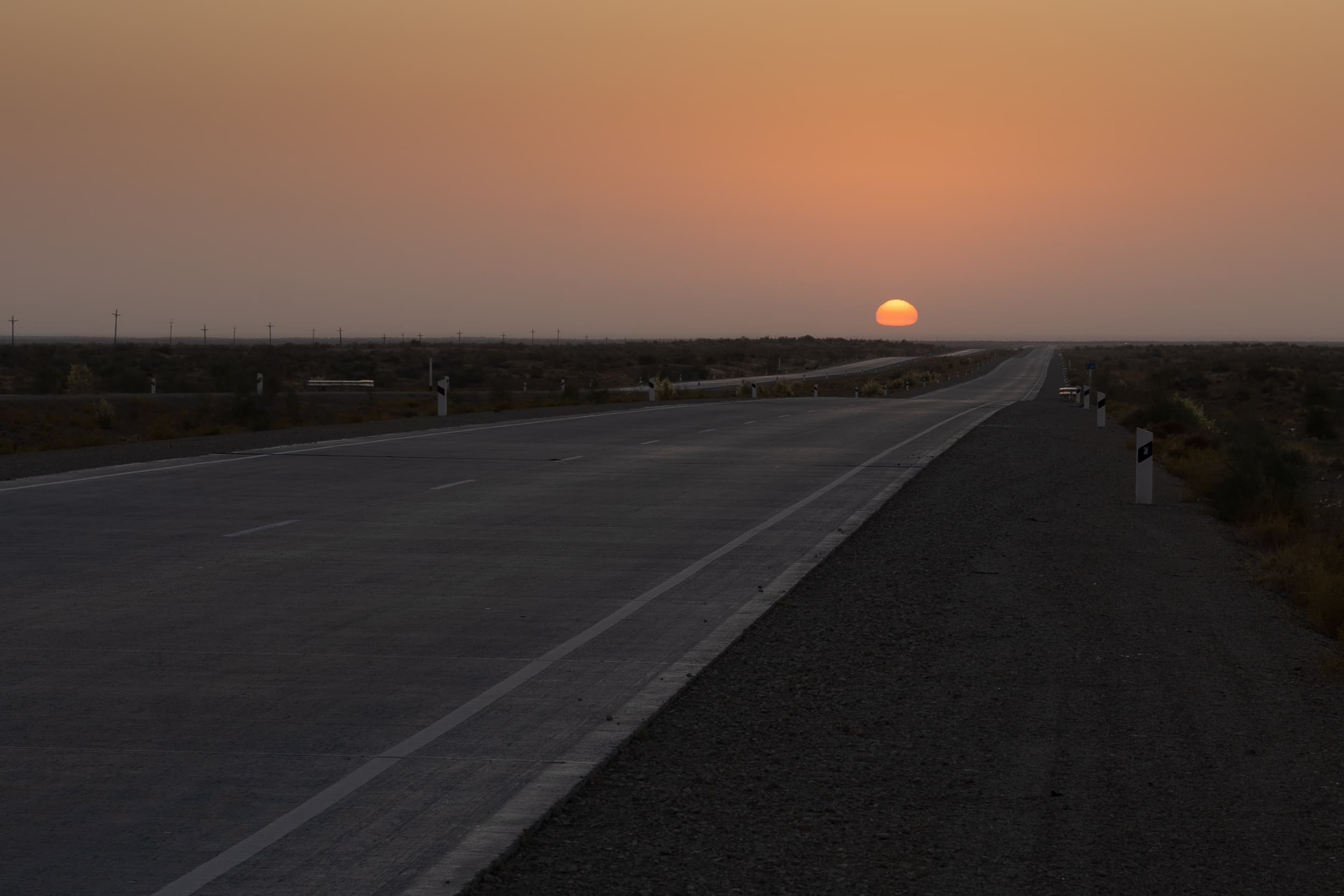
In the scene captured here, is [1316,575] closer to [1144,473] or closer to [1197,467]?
[1144,473]

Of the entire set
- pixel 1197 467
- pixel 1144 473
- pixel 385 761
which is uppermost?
pixel 1144 473

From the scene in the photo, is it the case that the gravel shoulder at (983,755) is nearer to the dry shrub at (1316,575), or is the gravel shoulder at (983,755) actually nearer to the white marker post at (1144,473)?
the dry shrub at (1316,575)

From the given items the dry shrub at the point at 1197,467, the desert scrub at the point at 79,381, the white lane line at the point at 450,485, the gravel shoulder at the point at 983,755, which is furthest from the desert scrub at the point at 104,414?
the gravel shoulder at the point at 983,755

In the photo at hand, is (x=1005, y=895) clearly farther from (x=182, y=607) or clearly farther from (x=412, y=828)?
(x=182, y=607)

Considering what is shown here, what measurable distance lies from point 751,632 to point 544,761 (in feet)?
10.8

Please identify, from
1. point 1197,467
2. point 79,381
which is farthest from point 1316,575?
point 79,381

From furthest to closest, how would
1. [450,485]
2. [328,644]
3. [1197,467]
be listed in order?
1. [1197,467]
2. [450,485]
3. [328,644]

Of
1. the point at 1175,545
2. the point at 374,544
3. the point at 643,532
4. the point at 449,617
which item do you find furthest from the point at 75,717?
the point at 1175,545

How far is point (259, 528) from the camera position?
14742mm

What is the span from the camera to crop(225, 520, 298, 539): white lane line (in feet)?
46.4

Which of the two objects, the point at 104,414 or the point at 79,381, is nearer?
the point at 104,414

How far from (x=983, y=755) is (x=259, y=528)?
32.4 feet

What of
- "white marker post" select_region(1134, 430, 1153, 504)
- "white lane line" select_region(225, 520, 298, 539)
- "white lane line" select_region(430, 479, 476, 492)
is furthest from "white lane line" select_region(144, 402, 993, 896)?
"white marker post" select_region(1134, 430, 1153, 504)

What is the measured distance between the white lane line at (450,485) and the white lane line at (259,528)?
3.54 meters
